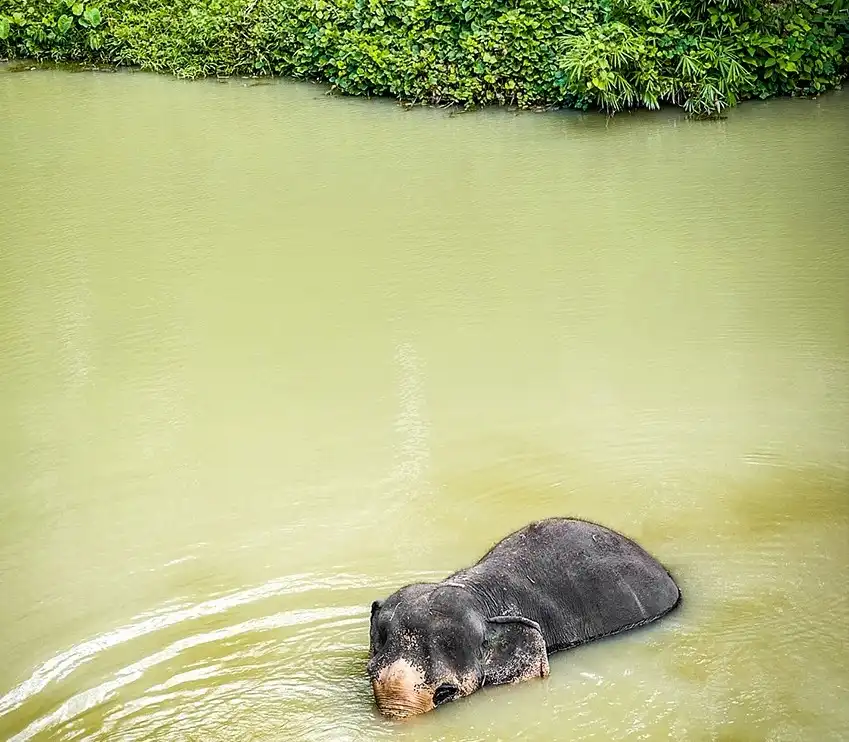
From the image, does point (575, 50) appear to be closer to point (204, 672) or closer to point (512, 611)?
point (512, 611)

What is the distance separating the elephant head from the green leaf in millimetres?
10612

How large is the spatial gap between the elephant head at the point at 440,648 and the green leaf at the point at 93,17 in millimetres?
10612

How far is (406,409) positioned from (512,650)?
2197mm

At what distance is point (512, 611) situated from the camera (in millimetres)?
3945

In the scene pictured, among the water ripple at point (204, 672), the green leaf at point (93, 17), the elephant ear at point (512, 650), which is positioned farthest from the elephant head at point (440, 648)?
the green leaf at point (93, 17)

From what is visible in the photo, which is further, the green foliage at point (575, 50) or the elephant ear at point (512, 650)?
the green foliage at point (575, 50)

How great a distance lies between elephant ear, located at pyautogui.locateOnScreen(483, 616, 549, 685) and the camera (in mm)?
3775

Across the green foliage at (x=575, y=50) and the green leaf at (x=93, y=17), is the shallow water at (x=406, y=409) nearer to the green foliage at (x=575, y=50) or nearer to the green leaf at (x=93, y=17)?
the green foliage at (x=575, y=50)

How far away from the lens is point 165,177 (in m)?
9.30

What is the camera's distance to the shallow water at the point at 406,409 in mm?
4035

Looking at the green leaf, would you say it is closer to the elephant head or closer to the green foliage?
the green foliage

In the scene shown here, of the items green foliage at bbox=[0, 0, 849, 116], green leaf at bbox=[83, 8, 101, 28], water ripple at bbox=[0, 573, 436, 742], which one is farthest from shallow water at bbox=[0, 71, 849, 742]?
green leaf at bbox=[83, 8, 101, 28]

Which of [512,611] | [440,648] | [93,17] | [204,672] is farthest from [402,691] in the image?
[93,17]

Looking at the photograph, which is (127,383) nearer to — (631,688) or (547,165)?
(631,688)
